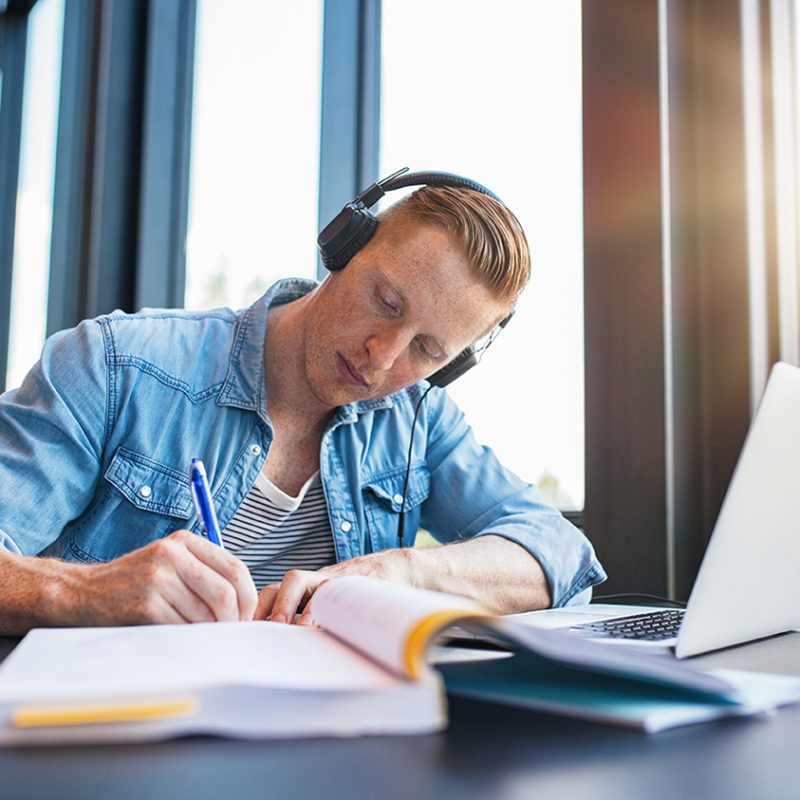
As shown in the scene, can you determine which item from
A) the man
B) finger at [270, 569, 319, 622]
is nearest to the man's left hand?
finger at [270, 569, 319, 622]

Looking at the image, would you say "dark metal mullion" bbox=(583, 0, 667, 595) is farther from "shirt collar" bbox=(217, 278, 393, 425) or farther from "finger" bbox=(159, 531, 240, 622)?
"finger" bbox=(159, 531, 240, 622)

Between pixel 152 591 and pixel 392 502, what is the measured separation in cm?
74

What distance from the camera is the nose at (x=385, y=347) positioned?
1277 millimetres

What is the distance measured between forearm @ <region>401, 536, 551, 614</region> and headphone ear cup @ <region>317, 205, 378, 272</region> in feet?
1.45

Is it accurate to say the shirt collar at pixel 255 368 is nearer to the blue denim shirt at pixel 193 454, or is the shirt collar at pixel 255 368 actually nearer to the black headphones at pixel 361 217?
the blue denim shirt at pixel 193 454

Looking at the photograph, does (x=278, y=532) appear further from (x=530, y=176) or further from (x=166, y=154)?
(x=166, y=154)

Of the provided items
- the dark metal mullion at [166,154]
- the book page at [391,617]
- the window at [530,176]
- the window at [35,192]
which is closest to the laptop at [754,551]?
the book page at [391,617]

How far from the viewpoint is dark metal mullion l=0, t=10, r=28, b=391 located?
329cm

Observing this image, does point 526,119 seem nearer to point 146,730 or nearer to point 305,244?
point 305,244

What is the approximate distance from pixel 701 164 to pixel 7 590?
4.04ft

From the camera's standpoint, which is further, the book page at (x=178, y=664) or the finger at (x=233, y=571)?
the finger at (x=233, y=571)

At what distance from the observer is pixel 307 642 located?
0.57 meters

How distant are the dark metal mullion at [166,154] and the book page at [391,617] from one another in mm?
1929

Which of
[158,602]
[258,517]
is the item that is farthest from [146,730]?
[258,517]
